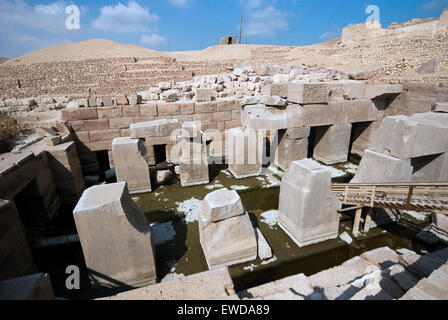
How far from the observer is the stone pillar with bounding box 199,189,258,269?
12.3ft

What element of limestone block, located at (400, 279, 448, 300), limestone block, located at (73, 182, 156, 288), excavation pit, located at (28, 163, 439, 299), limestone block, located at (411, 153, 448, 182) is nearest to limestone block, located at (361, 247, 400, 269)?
excavation pit, located at (28, 163, 439, 299)

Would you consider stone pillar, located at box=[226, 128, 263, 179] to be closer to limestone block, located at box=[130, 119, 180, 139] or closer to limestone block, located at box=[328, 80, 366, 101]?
limestone block, located at box=[130, 119, 180, 139]

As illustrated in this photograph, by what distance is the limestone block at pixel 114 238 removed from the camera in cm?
311

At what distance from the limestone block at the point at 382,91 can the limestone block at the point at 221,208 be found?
20.9ft

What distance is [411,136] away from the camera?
4223 mm

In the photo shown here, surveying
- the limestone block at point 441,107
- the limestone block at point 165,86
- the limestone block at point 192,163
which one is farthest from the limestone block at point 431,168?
the limestone block at point 165,86

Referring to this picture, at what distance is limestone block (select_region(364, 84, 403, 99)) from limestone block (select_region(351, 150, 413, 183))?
3.77m

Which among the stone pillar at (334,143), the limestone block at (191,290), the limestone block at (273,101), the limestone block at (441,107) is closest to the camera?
the limestone block at (191,290)

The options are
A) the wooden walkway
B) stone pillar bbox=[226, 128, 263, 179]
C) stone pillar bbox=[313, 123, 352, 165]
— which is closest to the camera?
the wooden walkway

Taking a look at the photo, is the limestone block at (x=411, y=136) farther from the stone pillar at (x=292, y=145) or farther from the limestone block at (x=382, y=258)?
the stone pillar at (x=292, y=145)

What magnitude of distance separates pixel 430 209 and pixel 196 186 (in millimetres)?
4883

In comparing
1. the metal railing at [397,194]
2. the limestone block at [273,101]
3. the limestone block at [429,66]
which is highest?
the limestone block at [429,66]

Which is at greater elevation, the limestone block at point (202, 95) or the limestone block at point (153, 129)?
the limestone block at point (202, 95)
